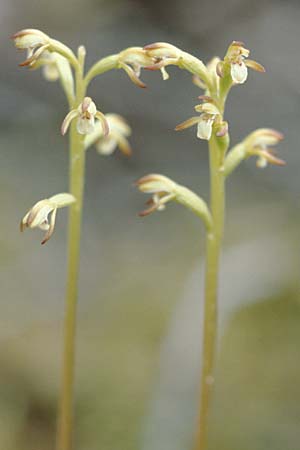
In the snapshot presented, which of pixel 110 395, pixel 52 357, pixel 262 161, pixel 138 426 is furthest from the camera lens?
pixel 52 357

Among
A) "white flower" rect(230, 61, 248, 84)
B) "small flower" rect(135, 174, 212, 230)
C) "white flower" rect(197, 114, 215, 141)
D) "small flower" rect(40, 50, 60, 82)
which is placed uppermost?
"small flower" rect(40, 50, 60, 82)

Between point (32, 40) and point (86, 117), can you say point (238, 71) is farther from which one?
point (32, 40)

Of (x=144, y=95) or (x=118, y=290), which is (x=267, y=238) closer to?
(x=118, y=290)

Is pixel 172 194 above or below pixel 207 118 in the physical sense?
below

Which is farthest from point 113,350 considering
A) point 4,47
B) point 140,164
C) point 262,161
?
point 4,47

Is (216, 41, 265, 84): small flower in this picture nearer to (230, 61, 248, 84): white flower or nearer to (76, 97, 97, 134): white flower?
(230, 61, 248, 84): white flower

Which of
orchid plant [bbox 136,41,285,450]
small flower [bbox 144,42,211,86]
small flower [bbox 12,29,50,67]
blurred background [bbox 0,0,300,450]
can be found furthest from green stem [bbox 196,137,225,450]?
→ blurred background [bbox 0,0,300,450]

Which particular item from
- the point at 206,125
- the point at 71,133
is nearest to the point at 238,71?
the point at 206,125
